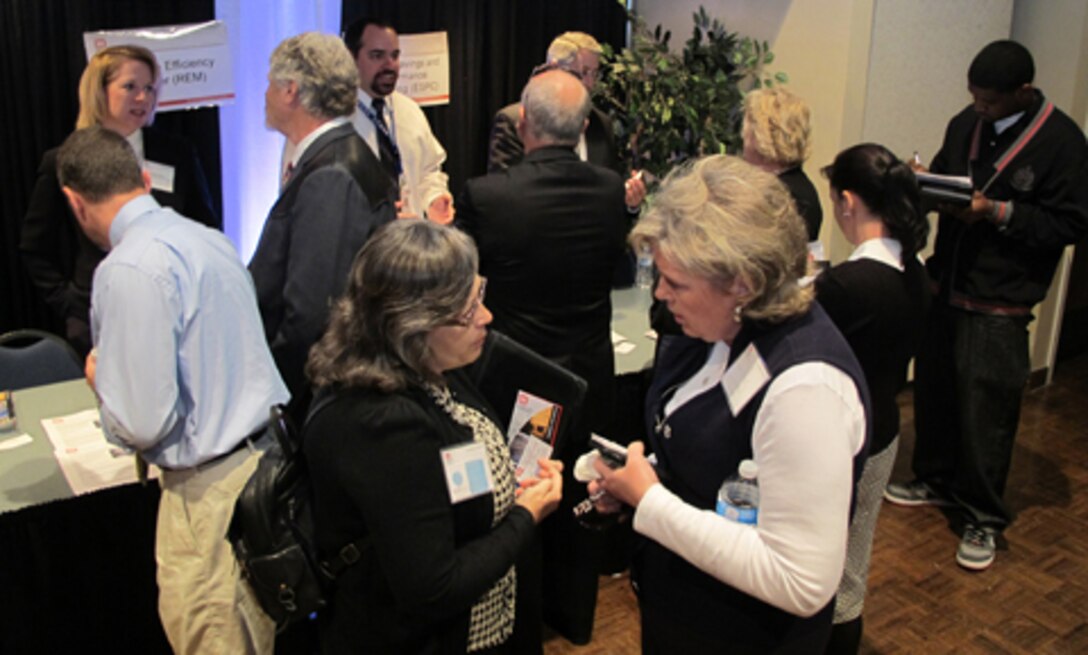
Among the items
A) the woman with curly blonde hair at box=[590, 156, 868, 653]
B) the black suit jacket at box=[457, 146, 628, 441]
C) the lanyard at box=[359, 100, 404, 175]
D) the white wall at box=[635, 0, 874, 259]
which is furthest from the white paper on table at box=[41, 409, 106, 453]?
the white wall at box=[635, 0, 874, 259]

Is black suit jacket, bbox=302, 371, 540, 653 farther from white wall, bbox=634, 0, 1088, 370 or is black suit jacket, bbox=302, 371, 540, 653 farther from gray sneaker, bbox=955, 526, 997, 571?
white wall, bbox=634, 0, 1088, 370

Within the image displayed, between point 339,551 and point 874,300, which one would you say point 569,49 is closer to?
point 874,300

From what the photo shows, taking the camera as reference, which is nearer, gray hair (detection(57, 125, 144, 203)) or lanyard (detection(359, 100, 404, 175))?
gray hair (detection(57, 125, 144, 203))

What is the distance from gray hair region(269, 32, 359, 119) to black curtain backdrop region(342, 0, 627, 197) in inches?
83.0

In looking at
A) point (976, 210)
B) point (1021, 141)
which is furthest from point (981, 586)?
point (1021, 141)

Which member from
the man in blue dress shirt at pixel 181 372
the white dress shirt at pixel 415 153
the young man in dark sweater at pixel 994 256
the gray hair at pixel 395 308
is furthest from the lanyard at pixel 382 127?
the gray hair at pixel 395 308

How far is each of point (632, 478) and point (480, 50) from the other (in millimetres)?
3581

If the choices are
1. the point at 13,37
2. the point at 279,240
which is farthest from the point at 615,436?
the point at 13,37

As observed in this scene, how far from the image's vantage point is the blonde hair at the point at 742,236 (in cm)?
133

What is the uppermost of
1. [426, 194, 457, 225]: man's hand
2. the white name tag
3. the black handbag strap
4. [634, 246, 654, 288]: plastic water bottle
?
the white name tag

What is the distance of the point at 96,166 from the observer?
1849 millimetres

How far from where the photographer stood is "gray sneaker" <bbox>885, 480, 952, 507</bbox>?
369 centimetres

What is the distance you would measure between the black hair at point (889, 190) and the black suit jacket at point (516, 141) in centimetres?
154

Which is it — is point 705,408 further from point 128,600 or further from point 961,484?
point 961,484
